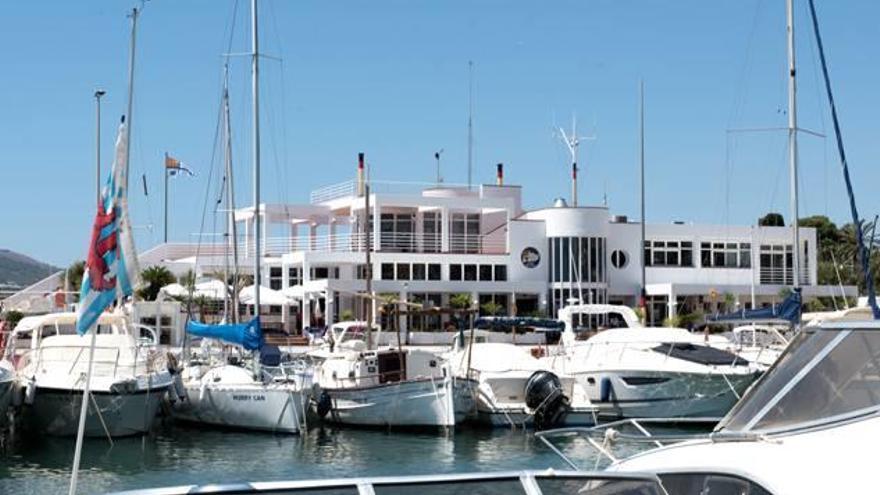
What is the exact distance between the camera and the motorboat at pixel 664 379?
3269 cm

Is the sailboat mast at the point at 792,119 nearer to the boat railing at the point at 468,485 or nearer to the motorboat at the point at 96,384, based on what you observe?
the motorboat at the point at 96,384

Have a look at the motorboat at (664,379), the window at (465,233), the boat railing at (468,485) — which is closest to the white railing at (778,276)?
the window at (465,233)

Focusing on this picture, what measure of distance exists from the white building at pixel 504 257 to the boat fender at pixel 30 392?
111 ft

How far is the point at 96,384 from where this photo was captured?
28.9m

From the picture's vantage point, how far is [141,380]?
96.5ft

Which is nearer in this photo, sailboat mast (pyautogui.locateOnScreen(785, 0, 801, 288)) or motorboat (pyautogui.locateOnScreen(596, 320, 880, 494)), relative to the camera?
motorboat (pyautogui.locateOnScreen(596, 320, 880, 494))

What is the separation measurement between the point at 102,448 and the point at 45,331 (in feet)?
32.6

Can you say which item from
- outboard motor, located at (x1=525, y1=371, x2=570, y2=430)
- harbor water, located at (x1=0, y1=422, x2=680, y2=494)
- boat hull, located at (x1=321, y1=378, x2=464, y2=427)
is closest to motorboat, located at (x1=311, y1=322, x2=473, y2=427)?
boat hull, located at (x1=321, y1=378, x2=464, y2=427)

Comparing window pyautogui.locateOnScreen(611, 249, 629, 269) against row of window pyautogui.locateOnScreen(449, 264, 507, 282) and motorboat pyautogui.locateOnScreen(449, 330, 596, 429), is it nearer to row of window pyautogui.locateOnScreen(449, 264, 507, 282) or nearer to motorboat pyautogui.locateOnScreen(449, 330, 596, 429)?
row of window pyautogui.locateOnScreen(449, 264, 507, 282)

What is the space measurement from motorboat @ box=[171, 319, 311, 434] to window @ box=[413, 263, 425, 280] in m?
31.8

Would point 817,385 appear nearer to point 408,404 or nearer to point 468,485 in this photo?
point 468,485

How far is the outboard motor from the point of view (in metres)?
31.8

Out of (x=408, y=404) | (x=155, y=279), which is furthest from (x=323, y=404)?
(x=155, y=279)

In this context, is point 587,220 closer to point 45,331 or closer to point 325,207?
point 325,207
